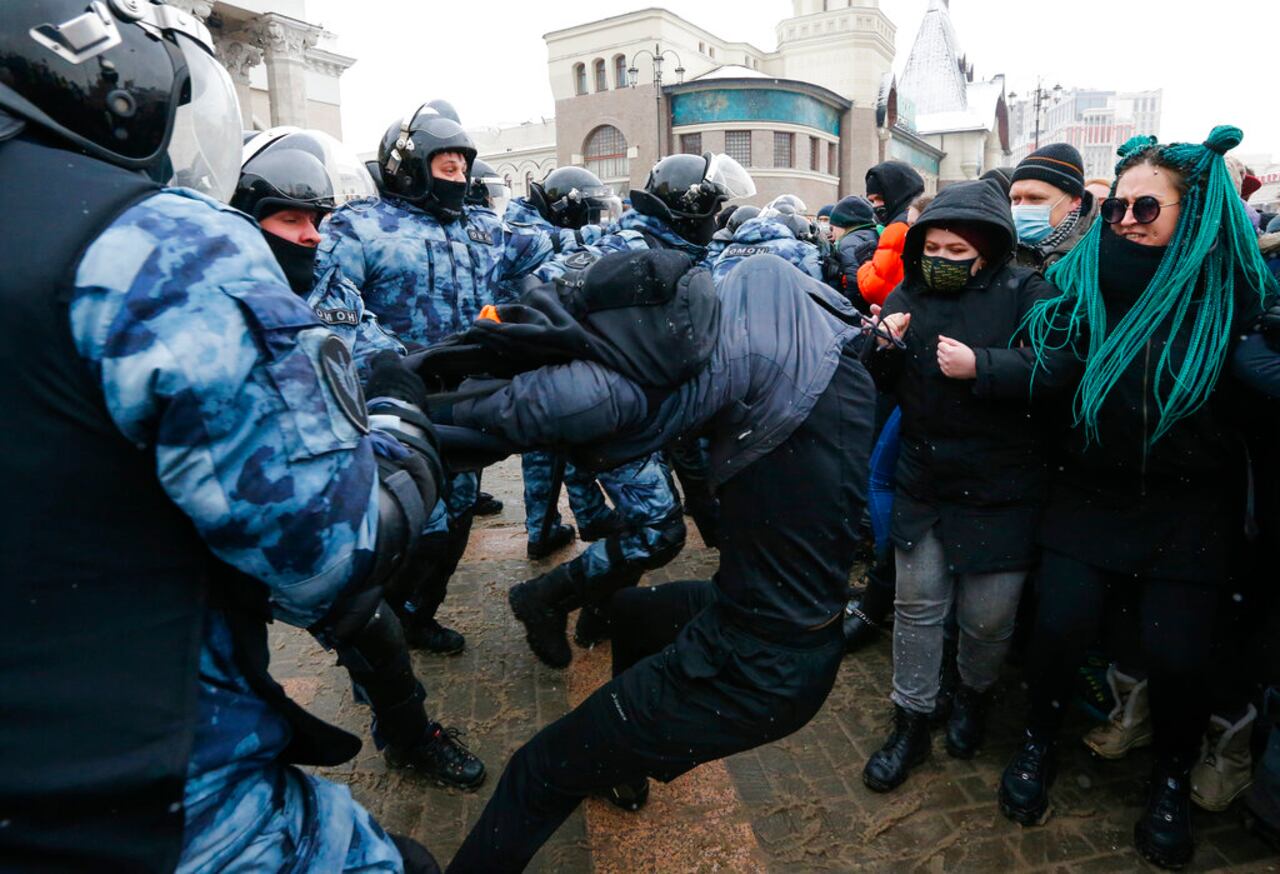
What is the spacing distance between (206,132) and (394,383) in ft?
1.81

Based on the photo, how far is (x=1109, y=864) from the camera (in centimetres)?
245

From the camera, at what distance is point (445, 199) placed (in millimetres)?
3777

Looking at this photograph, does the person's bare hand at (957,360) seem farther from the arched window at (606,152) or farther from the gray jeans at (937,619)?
the arched window at (606,152)

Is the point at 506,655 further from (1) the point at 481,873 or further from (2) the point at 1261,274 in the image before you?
(2) the point at 1261,274

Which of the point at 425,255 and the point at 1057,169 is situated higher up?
the point at 1057,169

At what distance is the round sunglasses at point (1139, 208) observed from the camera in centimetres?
238

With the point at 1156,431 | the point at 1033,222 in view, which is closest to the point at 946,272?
the point at 1156,431

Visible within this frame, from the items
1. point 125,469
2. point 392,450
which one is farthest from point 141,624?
point 392,450

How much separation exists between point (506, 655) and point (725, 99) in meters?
38.5

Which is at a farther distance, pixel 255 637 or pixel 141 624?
pixel 255 637

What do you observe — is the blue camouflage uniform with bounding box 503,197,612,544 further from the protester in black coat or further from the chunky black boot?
the protester in black coat

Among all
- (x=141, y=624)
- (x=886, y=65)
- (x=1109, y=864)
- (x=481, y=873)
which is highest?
(x=886, y=65)

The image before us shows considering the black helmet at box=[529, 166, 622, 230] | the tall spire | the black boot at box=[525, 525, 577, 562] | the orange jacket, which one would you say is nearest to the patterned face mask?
the orange jacket

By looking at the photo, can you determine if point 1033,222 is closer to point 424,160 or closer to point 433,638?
point 424,160
